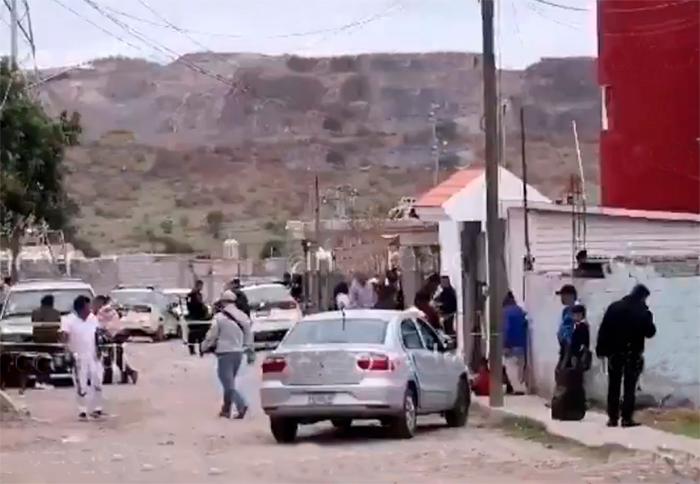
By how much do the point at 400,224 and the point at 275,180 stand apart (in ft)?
204

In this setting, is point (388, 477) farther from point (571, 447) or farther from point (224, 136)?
point (224, 136)

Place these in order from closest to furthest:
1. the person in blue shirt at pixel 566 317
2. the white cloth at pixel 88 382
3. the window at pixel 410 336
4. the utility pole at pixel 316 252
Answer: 1. the window at pixel 410 336
2. the person in blue shirt at pixel 566 317
3. the white cloth at pixel 88 382
4. the utility pole at pixel 316 252

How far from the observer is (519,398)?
2545cm

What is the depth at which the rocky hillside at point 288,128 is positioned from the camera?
332 ft

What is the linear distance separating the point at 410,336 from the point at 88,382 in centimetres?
542

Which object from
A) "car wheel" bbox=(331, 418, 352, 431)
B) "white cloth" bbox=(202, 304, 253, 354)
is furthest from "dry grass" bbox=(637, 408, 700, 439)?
"white cloth" bbox=(202, 304, 253, 354)

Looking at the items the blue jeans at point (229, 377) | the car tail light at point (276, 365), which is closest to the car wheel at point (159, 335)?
the blue jeans at point (229, 377)

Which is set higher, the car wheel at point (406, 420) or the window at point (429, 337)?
the window at point (429, 337)

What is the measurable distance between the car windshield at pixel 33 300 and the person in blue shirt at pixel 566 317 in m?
11.8

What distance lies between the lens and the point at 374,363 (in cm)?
1923

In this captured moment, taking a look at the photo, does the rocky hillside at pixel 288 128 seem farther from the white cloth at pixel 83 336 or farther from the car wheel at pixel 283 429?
the car wheel at pixel 283 429

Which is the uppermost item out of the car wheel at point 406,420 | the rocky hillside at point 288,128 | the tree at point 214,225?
the rocky hillside at point 288,128

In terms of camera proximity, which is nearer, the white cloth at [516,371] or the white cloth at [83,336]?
the white cloth at [83,336]

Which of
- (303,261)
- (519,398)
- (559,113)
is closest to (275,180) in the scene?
(559,113)
